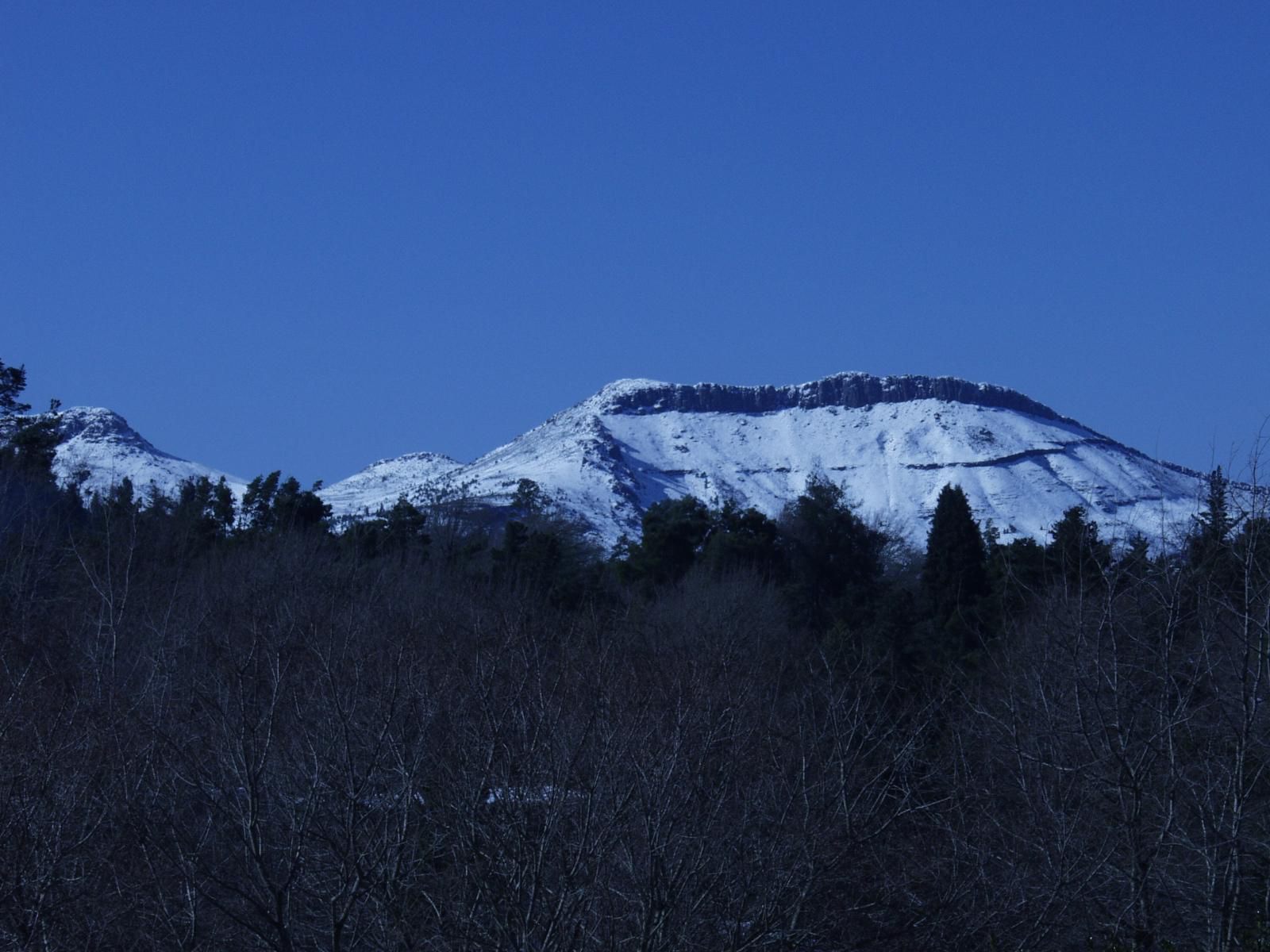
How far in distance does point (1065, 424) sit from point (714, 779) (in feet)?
503

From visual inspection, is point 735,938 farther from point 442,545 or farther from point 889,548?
point 889,548

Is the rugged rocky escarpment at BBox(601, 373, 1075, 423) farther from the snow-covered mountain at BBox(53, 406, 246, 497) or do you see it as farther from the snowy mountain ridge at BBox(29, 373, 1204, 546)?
the snow-covered mountain at BBox(53, 406, 246, 497)

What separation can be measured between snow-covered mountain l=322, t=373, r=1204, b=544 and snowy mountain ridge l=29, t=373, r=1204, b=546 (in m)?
0.19

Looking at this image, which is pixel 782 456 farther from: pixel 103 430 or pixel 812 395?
pixel 103 430

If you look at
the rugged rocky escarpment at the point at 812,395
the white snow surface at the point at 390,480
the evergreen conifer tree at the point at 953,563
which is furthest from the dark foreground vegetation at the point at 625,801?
the rugged rocky escarpment at the point at 812,395

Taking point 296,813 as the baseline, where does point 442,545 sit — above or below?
above

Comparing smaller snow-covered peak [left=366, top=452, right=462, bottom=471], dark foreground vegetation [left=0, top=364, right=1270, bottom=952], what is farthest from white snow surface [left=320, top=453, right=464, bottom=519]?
dark foreground vegetation [left=0, top=364, right=1270, bottom=952]

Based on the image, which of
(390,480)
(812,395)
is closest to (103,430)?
(390,480)

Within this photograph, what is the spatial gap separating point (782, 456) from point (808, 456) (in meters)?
2.67

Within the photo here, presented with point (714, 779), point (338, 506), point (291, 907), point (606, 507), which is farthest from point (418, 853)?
point (338, 506)

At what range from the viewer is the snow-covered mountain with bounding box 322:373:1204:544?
445 feet

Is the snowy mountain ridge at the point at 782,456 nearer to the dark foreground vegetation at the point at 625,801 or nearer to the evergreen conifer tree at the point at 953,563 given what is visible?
the evergreen conifer tree at the point at 953,563

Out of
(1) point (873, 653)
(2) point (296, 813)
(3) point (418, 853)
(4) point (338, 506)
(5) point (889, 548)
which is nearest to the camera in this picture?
(2) point (296, 813)

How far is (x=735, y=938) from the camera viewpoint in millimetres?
9516
